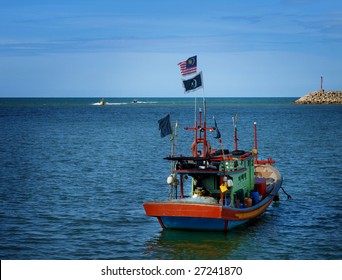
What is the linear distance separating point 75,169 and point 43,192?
495 inches

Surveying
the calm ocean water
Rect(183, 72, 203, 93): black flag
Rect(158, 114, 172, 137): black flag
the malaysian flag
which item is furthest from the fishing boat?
the malaysian flag

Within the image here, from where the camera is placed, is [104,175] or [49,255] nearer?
[49,255]

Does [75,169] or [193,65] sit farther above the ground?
[193,65]

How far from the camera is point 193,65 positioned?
107 feet

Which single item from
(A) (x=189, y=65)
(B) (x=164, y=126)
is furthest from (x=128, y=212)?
(A) (x=189, y=65)

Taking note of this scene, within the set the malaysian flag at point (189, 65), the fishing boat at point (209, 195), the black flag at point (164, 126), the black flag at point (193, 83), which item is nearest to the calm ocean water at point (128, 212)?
the fishing boat at point (209, 195)

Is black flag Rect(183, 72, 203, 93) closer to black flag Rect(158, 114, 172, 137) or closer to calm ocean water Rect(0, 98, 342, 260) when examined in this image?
black flag Rect(158, 114, 172, 137)

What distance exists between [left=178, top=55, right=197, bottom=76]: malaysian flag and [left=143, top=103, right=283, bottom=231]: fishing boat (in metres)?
2.62

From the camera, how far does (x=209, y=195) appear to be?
33.2 m

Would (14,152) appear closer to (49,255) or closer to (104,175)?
(104,175)

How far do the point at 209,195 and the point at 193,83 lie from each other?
215 inches

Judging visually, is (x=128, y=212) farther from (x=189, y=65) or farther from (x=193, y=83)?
(x=189, y=65)

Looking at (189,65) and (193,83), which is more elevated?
(189,65)
